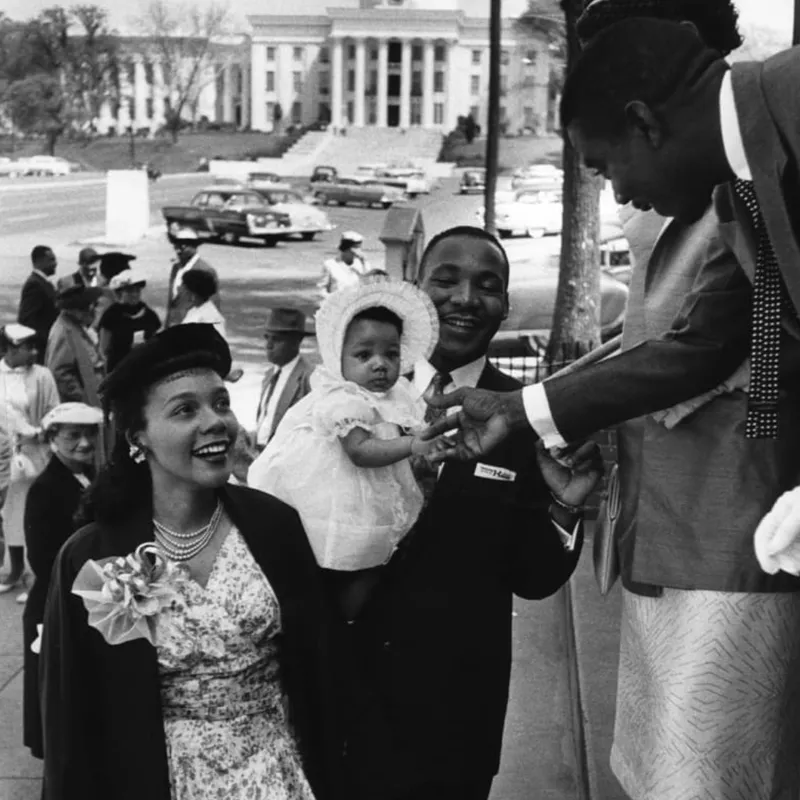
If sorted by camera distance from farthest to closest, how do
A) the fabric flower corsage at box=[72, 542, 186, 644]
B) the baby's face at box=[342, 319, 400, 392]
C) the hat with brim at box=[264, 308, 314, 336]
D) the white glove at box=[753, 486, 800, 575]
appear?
the hat with brim at box=[264, 308, 314, 336] → the baby's face at box=[342, 319, 400, 392] → the fabric flower corsage at box=[72, 542, 186, 644] → the white glove at box=[753, 486, 800, 575]

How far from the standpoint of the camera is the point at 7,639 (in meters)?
7.36

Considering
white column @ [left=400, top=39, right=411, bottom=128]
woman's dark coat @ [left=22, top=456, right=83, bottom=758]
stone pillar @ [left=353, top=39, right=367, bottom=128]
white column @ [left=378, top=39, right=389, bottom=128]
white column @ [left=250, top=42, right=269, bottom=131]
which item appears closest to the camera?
woman's dark coat @ [left=22, top=456, right=83, bottom=758]

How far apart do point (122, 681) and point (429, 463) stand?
88cm

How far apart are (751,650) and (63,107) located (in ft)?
296

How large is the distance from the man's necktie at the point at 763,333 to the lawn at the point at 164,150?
8060 centimetres

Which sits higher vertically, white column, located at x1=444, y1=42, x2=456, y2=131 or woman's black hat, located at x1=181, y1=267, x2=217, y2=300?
white column, located at x1=444, y1=42, x2=456, y2=131

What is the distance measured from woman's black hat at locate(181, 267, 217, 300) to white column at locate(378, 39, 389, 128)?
11643 centimetres

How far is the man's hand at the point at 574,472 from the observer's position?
2631 mm

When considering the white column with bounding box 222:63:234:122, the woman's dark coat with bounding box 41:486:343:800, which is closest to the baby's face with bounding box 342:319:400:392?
the woman's dark coat with bounding box 41:486:343:800

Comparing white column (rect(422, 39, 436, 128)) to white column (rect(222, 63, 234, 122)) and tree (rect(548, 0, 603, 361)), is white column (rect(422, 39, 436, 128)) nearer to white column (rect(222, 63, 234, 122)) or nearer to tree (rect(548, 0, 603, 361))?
white column (rect(222, 63, 234, 122))

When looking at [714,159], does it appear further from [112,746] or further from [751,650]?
[112,746]

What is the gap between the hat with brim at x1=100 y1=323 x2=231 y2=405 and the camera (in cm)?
341

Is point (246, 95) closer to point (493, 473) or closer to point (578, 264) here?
point (578, 264)

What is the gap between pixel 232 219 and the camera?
36500 mm
